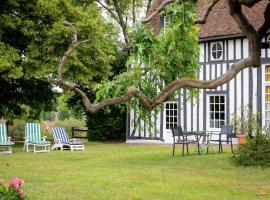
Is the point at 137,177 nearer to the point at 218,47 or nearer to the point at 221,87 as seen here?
the point at 221,87

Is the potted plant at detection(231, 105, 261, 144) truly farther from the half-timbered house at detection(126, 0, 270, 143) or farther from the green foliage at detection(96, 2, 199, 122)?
the green foliage at detection(96, 2, 199, 122)

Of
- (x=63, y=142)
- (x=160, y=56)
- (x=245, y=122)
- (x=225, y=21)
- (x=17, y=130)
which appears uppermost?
(x=225, y=21)

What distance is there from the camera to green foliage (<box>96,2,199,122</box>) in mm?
8266

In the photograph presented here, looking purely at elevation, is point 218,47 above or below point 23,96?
above

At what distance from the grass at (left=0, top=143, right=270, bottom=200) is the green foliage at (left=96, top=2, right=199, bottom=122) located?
1514 millimetres

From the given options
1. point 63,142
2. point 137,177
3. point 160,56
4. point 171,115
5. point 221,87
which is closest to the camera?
point 160,56

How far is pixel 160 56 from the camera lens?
9016 millimetres

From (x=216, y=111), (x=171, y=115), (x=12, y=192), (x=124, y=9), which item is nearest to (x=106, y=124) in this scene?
(x=171, y=115)

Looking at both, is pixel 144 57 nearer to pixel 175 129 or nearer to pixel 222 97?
pixel 175 129

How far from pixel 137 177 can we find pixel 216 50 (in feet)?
40.1

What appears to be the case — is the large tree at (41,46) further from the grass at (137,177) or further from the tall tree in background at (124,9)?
the tall tree in background at (124,9)

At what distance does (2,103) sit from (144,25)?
15667 millimetres

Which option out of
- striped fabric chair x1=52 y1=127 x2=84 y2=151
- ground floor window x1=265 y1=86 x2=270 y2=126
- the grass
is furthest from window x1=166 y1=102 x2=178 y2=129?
the grass

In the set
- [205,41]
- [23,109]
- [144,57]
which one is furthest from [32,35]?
[144,57]
